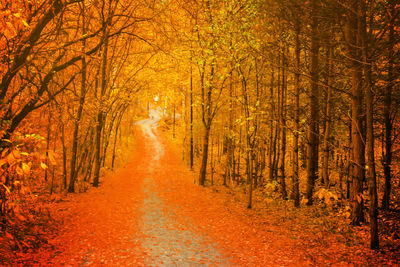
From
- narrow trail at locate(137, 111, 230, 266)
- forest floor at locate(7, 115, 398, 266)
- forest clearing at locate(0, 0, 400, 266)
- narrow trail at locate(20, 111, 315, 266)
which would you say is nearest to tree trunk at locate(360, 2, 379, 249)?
forest clearing at locate(0, 0, 400, 266)

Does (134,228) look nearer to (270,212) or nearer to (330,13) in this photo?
(270,212)

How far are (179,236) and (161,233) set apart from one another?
27.7 inches

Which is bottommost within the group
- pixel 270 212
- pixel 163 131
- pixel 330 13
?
pixel 270 212

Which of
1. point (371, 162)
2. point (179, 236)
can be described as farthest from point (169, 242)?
point (371, 162)

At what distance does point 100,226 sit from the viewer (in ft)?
32.2

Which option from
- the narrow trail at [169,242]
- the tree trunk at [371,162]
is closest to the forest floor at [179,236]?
the narrow trail at [169,242]

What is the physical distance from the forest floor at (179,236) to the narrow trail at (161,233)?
26 millimetres

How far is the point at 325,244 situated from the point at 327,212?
12.3 ft

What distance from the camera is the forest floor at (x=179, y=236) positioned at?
7.01 metres

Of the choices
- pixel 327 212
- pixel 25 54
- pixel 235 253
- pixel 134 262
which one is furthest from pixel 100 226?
pixel 327 212

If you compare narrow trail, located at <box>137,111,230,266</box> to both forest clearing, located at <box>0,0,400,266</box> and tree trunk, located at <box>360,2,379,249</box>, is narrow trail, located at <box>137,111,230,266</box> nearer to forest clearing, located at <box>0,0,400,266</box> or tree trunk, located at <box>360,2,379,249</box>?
forest clearing, located at <box>0,0,400,266</box>

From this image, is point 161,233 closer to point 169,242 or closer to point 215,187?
point 169,242

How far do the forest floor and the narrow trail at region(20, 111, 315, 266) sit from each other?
0.03 m

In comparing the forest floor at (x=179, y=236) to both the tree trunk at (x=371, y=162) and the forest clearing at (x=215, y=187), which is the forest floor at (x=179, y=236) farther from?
the tree trunk at (x=371, y=162)
